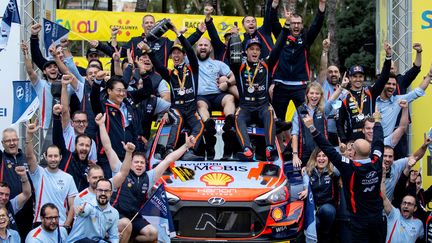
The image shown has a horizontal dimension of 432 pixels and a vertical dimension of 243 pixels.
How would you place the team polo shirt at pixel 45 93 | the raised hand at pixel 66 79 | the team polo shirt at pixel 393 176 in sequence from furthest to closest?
the team polo shirt at pixel 45 93 → the team polo shirt at pixel 393 176 → the raised hand at pixel 66 79

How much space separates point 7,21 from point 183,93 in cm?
271

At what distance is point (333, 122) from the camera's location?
13078 millimetres

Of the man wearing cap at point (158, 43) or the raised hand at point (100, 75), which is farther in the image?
the man wearing cap at point (158, 43)

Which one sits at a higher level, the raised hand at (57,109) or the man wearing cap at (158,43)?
the man wearing cap at (158,43)

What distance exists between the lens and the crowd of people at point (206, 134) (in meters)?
10.5

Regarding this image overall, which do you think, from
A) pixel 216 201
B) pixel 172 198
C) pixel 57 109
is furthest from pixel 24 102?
pixel 216 201

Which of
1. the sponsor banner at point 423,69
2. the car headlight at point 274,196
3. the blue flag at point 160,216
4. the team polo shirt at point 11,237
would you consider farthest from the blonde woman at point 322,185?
the team polo shirt at point 11,237

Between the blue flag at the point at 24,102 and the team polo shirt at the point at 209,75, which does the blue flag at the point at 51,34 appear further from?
the team polo shirt at the point at 209,75

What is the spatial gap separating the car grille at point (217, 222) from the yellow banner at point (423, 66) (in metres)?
4.51

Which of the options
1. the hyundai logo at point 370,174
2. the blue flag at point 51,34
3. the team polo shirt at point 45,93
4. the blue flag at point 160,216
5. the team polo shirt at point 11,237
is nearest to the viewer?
the team polo shirt at point 11,237

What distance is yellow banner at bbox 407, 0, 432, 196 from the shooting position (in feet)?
47.9

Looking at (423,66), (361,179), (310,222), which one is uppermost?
(423,66)

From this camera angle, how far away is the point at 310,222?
440 inches

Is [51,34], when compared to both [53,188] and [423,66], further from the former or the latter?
[423,66]
